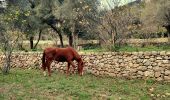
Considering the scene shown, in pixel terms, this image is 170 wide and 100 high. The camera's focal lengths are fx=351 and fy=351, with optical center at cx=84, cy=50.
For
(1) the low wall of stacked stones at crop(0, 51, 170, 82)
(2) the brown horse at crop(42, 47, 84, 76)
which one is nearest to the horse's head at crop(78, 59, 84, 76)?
(2) the brown horse at crop(42, 47, 84, 76)

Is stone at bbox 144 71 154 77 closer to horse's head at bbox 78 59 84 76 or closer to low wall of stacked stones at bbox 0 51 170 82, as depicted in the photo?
low wall of stacked stones at bbox 0 51 170 82

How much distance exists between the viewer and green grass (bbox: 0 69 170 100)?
11.0 m

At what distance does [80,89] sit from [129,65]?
391 cm

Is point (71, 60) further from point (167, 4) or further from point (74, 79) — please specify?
point (167, 4)

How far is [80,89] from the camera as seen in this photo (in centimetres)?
1233

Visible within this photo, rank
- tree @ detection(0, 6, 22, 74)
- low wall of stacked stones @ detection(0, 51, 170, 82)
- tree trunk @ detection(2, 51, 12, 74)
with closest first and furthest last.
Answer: low wall of stacked stones @ detection(0, 51, 170, 82) → tree trunk @ detection(2, 51, 12, 74) → tree @ detection(0, 6, 22, 74)

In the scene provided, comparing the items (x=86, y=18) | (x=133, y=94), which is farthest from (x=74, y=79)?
(x=86, y=18)

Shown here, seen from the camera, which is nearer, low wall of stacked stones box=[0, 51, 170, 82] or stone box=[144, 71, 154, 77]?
low wall of stacked stones box=[0, 51, 170, 82]

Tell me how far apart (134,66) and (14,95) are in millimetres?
6065

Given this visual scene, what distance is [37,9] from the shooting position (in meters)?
35.2

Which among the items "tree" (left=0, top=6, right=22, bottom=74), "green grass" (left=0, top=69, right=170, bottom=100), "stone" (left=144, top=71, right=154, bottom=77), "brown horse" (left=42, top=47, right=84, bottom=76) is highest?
"tree" (left=0, top=6, right=22, bottom=74)

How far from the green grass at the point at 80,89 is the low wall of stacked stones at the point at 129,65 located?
0.54 m

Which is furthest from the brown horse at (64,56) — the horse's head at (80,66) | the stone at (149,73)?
the stone at (149,73)

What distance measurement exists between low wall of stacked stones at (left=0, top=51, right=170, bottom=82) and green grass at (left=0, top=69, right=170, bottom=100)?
1.76ft
